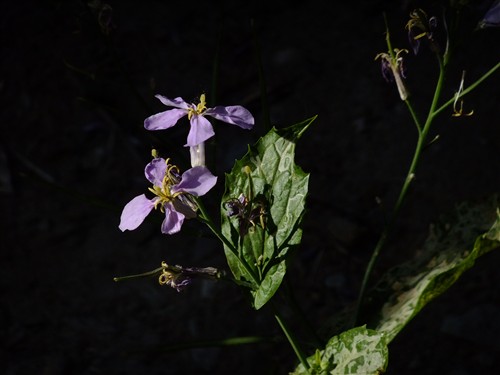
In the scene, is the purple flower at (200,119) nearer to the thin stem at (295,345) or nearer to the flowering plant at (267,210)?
the flowering plant at (267,210)

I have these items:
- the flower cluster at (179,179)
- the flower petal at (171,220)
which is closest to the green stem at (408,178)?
the flower cluster at (179,179)

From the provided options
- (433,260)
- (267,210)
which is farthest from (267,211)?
(433,260)

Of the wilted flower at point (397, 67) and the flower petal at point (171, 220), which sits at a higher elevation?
the wilted flower at point (397, 67)

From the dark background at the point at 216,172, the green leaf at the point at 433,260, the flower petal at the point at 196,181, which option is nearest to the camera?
the flower petal at the point at 196,181

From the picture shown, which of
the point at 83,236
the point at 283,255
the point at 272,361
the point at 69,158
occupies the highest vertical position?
the point at 69,158

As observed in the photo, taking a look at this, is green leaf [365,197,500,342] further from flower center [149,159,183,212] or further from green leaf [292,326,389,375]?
flower center [149,159,183,212]

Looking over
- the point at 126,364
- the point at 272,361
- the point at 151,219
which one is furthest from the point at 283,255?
the point at 126,364

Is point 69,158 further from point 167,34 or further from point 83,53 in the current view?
point 167,34
